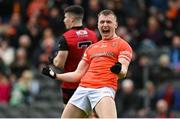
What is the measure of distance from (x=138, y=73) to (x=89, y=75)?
734 cm

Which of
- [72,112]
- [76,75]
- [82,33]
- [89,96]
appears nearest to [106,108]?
[89,96]

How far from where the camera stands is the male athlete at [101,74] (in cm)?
1103

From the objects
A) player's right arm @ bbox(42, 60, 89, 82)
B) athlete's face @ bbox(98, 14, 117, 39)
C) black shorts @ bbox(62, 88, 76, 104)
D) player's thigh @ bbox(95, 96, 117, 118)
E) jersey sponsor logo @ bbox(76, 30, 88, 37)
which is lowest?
black shorts @ bbox(62, 88, 76, 104)

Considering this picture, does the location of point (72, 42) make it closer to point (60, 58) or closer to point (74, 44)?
point (74, 44)

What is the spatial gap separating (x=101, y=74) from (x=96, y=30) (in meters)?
8.52

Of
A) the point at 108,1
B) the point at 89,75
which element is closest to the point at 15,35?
the point at 108,1

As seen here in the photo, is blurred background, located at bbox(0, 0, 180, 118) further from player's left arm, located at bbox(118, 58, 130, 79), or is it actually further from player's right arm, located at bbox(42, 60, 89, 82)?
player's left arm, located at bbox(118, 58, 130, 79)

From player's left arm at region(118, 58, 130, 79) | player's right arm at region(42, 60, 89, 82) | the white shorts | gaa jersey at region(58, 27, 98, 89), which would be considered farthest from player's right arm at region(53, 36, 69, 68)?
player's left arm at region(118, 58, 130, 79)

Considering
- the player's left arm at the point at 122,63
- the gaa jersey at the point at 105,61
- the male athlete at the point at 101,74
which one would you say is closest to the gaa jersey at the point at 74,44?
the male athlete at the point at 101,74

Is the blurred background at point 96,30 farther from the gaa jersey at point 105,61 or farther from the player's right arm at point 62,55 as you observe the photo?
the gaa jersey at point 105,61

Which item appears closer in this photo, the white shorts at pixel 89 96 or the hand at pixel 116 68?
the hand at pixel 116 68

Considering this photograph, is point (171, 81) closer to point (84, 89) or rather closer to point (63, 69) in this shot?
point (63, 69)

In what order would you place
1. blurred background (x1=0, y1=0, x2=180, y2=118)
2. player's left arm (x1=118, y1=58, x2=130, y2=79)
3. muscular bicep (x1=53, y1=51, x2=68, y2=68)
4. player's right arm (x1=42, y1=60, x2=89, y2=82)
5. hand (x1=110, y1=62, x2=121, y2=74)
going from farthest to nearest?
blurred background (x1=0, y1=0, x2=180, y2=118) < muscular bicep (x1=53, y1=51, x2=68, y2=68) < player's right arm (x1=42, y1=60, x2=89, y2=82) < player's left arm (x1=118, y1=58, x2=130, y2=79) < hand (x1=110, y1=62, x2=121, y2=74)

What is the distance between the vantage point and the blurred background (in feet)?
59.0
